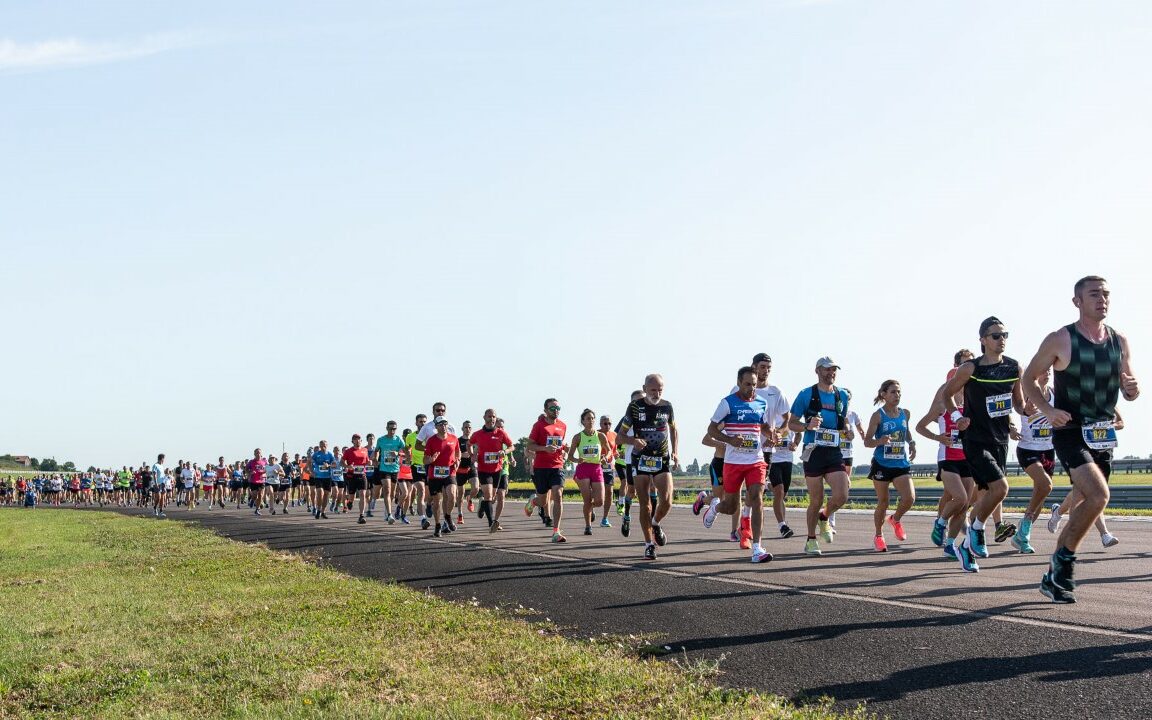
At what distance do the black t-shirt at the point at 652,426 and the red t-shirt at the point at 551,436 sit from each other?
13.0 feet

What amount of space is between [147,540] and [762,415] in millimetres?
13078

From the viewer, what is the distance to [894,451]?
1407 centimetres

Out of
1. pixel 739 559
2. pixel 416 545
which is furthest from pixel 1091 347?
pixel 416 545

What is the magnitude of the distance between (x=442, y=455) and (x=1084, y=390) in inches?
489

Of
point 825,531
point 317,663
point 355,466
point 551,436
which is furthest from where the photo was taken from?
point 355,466

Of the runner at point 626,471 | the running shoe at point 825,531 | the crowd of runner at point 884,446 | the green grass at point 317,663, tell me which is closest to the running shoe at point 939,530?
the crowd of runner at point 884,446

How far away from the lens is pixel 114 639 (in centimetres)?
807

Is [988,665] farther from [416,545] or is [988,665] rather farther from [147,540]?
[147,540]

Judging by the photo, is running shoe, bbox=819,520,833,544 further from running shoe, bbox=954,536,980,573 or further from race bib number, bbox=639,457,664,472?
running shoe, bbox=954,536,980,573

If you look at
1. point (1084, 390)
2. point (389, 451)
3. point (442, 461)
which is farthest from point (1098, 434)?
point (389, 451)

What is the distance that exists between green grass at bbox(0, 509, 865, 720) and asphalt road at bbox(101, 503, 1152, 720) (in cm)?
52

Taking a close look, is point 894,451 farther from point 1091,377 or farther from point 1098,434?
point 1091,377

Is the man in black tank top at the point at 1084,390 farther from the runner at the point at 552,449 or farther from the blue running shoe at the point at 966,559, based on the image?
the runner at the point at 552,449

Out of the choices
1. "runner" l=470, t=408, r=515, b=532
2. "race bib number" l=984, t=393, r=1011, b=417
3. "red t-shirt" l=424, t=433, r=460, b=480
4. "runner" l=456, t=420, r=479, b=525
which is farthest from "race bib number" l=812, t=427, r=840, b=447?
"runner" l=456, t=420, r=479, b=525
